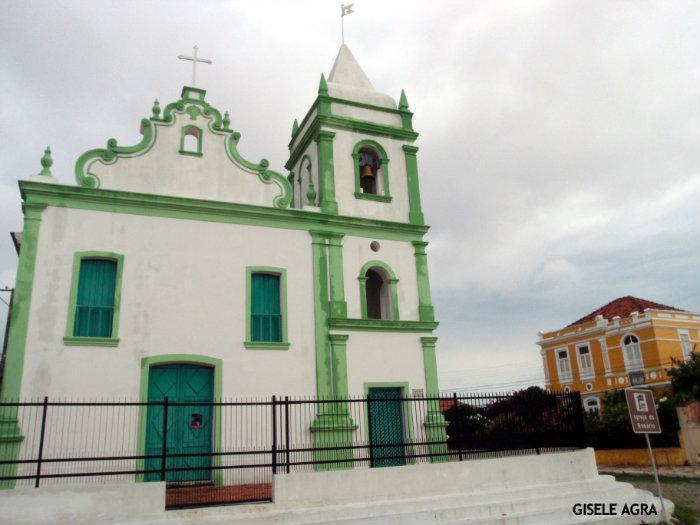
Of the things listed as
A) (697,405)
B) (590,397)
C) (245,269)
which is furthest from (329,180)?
(590,397)

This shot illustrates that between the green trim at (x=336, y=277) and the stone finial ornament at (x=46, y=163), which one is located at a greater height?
the stone finial ornament at (x=46, y=163)

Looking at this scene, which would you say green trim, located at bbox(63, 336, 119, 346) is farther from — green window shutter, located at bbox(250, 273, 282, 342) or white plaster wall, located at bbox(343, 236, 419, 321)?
white plaster wall, located at bbox(343, 236, 419, 321)

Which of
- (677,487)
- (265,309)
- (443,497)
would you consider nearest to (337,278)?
(265,309)

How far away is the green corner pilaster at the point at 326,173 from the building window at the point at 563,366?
28.6 meters

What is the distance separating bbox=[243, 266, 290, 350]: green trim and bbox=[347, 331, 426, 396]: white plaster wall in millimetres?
1743

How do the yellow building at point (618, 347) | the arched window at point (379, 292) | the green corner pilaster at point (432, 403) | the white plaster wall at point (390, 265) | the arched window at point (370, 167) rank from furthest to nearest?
the yellow building at point (618, 347), the arched window at point (370, 167), the arched window at point (379, 292), the white plaster wall at point (390, 265), the green corner pilaster at point (432, 403)

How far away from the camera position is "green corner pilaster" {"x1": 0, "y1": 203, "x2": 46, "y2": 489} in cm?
1127

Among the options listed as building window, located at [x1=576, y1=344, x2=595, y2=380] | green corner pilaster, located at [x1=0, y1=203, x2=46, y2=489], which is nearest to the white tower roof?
green corner pilaster, located at [x1=0, y1=203, x2=46, y2=489]

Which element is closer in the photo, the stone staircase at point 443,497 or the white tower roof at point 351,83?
the stone staircase at point 443,497

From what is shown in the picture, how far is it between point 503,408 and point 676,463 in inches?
599

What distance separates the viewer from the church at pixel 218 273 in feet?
41.4

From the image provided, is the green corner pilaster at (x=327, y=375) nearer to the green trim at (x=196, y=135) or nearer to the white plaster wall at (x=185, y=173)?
the white plaster wall at (x=185, y=173)

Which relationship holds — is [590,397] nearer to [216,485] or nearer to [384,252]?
[384,252]

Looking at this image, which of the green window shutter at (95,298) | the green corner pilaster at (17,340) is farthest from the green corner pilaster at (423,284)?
the green corner pilaster at (17,340)
